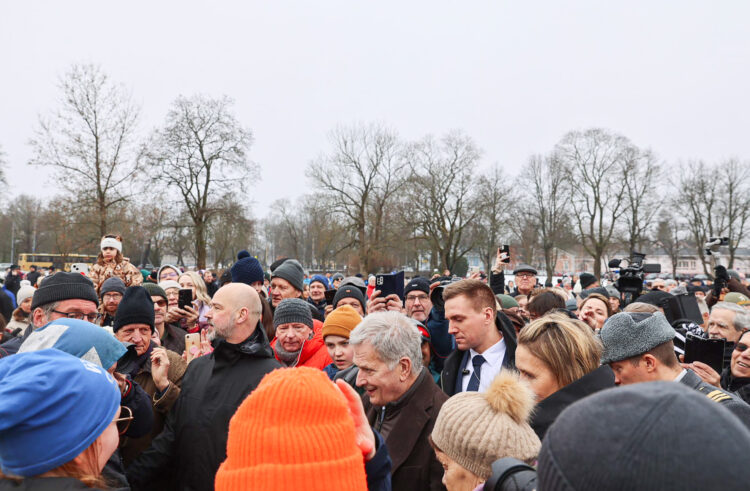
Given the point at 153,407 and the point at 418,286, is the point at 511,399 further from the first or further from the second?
the point at 418,286

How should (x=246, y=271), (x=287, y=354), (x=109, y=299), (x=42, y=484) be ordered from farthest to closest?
(x=246, y=271)
(x=109, y=299)
(x=287, y=354)
(x=42, y=484)

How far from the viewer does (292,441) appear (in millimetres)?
1341

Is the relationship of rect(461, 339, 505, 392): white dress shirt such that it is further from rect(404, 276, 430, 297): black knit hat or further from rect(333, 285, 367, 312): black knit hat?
rect(333, 285, 367, 312): black knit hat

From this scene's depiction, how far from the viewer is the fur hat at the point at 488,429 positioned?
192 cm

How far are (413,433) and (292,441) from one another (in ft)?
4.82

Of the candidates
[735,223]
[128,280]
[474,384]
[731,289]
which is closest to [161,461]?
[474,384]

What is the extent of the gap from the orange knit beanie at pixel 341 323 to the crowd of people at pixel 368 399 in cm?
2

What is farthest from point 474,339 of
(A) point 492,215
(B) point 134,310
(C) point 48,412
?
(A) point 492,215

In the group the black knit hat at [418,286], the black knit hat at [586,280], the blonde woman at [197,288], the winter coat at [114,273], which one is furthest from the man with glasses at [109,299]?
the black knit hat at [586,280]

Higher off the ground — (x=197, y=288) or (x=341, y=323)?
(x=197, y=288)

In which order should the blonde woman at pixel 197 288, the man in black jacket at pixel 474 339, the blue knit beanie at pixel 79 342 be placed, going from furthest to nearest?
the blonde woman at pixel 197 288, the man in black jacket at pixel 474 339, the blue knit beanie at pixel 79 342

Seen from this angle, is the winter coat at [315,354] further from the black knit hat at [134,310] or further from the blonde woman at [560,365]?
the blonde woman at [560,365]

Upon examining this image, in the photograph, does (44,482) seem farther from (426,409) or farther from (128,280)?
(128,280)

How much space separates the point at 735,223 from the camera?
44844 mm
